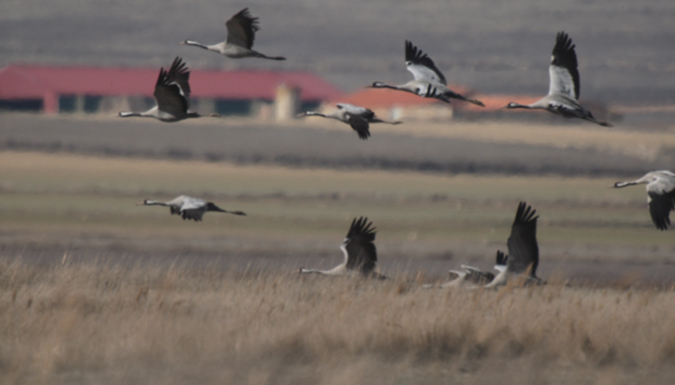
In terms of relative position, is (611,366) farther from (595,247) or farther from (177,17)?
(177,17)

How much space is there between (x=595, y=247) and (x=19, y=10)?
5140 inches

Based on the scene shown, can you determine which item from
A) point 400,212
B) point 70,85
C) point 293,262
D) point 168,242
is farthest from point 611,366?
point 70,85

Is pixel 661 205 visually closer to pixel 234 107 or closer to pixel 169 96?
pixel 169 96

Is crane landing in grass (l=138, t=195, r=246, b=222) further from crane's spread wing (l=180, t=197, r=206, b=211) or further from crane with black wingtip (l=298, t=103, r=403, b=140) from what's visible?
crane with black wingtip (l=298, t=103, r=403, b=140)

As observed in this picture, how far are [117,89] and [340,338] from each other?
298 ft

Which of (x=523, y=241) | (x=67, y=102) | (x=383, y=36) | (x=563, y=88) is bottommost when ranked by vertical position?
(x=67, y=102)

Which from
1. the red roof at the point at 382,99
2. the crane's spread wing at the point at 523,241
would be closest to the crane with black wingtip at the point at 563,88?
the crane's spread wing at the point at 523,241

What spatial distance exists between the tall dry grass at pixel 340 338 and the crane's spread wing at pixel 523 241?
2.31 feet

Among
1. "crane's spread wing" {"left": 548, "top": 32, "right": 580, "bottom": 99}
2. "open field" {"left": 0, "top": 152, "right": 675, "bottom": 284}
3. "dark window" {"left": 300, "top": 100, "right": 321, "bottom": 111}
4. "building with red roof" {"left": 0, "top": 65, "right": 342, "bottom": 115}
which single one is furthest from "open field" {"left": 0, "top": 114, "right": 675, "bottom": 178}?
"crane's spread wing" {"left": 548, "top": 32, "right": 580, "bottom": 99}

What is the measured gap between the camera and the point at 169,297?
2183cm

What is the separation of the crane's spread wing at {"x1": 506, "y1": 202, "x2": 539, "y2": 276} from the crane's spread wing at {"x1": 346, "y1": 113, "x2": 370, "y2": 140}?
13.6ft

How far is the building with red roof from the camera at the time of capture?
332 feet

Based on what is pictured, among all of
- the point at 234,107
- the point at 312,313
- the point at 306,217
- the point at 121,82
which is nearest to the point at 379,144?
the point at 234,107

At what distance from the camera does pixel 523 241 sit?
1891cm
